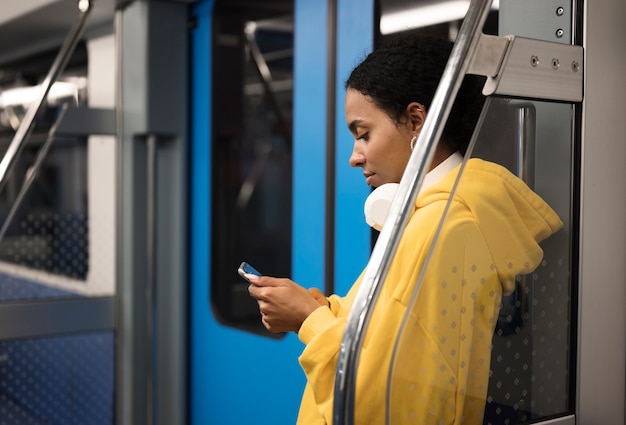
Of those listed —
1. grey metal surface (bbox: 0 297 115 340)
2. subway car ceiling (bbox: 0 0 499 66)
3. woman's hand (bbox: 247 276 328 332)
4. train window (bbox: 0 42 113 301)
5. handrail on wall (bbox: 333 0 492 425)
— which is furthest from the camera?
train window (bbox: 0 42 113 301)

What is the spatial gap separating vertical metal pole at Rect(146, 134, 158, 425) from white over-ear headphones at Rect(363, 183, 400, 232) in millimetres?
1667

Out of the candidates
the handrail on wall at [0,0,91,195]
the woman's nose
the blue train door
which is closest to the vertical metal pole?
the blue train door

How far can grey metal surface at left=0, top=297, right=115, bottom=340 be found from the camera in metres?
2.87

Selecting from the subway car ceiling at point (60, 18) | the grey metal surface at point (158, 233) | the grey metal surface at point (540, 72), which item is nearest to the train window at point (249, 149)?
the grey metal surface at point (158, 233)

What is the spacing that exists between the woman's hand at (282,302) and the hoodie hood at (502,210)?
283 millimetres

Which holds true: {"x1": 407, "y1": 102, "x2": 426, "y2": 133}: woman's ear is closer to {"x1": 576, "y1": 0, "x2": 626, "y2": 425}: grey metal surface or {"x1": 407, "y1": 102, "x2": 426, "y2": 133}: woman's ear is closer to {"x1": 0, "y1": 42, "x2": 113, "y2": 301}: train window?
{"x1": 576, "y1": 0, "x2": 626, "y2": 425}: grey metal surface

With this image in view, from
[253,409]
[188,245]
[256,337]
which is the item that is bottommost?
[253,409]

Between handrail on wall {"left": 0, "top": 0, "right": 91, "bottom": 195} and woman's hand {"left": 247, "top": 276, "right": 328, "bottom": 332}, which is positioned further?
handrail on wall {"left": 0, "top": 0, "right": 91, "bottom": 195}

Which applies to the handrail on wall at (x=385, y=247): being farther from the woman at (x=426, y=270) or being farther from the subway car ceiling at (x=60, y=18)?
the subway car ceiling at (x=60, y=18)

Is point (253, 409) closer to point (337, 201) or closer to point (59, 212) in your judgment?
point (337, 201)

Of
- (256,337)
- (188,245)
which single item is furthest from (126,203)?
(256,337)

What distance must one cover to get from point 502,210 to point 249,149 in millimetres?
6063

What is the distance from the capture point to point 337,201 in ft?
7.88

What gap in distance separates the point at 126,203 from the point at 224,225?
0.40 meters
